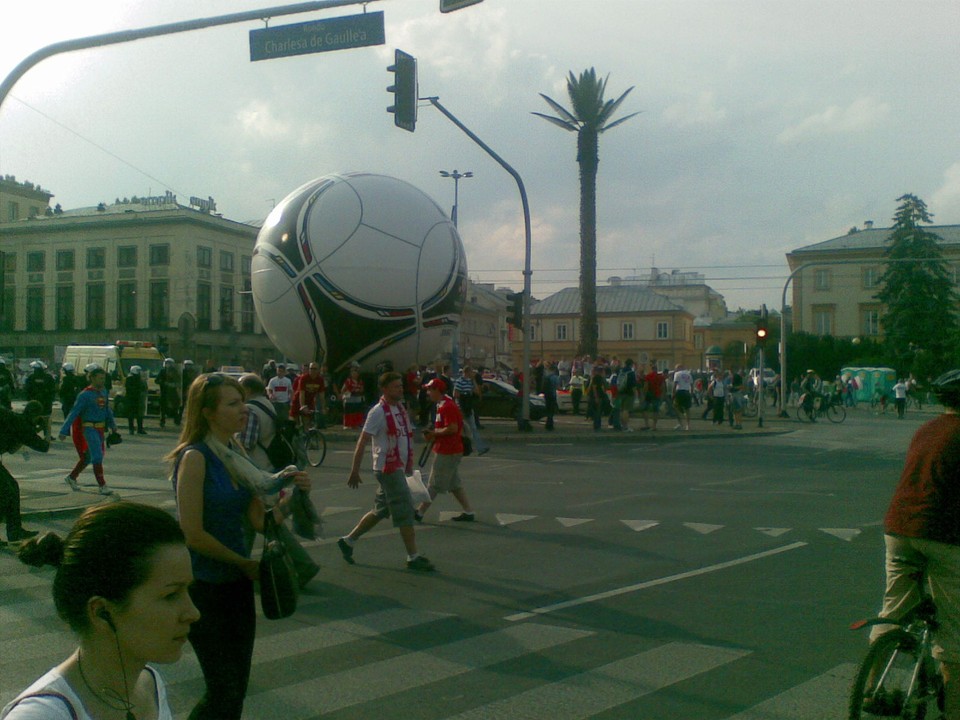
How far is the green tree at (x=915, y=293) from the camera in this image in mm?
64875

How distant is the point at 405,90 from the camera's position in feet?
50.8

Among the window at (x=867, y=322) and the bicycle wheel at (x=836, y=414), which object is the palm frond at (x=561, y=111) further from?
the window at (x=867, y=322)

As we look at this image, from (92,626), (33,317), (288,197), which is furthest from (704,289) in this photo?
(92,626)

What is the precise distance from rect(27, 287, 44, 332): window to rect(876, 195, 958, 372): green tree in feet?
169

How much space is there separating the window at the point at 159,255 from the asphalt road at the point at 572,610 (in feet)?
118

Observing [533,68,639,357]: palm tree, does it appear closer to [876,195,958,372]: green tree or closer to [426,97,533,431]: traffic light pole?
[426,97,533,431]: traffic light pole

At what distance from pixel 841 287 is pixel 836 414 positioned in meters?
60.4

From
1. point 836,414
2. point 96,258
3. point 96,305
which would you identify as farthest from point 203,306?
point 836,414

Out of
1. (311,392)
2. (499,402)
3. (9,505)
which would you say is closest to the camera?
(9,505)

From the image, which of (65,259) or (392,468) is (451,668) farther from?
(65,259)

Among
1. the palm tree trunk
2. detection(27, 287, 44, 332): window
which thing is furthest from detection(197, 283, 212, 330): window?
the palm tree trunk

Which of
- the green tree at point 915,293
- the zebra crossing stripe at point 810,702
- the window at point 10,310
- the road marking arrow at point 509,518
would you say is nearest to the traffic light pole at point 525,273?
the road marking arrow at point 509,518

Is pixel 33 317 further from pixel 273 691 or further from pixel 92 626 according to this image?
pixel 92 626

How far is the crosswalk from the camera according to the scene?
511 centimetres
